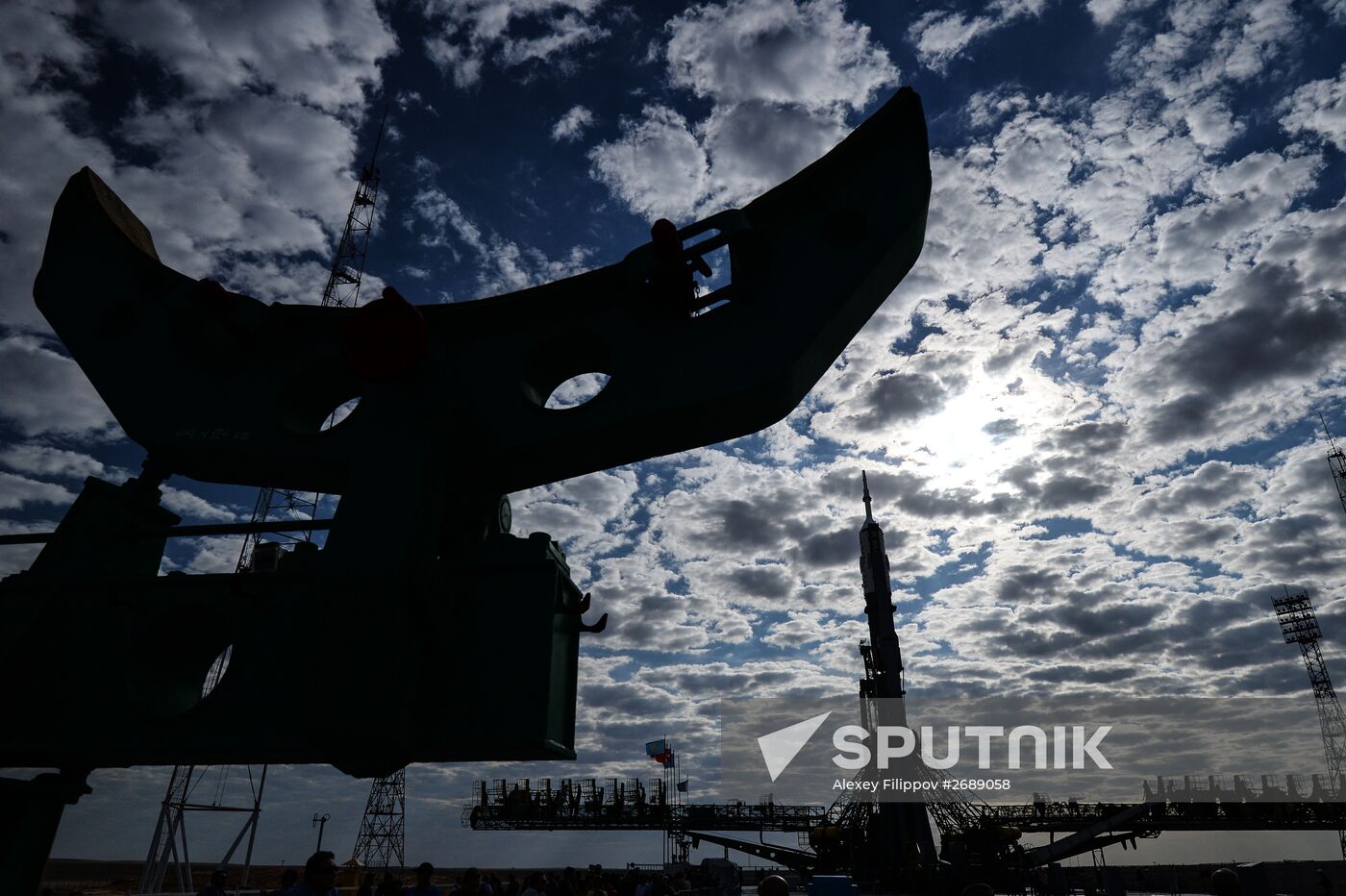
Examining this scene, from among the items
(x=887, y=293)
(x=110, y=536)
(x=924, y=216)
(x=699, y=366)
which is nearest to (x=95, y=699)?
(x=110, y=536)

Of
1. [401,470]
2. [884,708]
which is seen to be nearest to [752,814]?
[884,708]

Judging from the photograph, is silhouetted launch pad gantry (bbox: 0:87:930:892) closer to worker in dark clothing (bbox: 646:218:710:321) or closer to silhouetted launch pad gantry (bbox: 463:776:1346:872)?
worker in dark clothing (bbox: 646:218:710:321)

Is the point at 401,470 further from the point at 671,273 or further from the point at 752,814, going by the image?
the point at 752,814

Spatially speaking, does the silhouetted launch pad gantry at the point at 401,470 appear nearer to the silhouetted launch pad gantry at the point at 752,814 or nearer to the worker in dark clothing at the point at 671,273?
the worker in dark clothing at the point at 671,273

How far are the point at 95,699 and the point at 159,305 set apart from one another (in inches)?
166

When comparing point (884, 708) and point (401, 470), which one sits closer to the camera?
point (401, 470)

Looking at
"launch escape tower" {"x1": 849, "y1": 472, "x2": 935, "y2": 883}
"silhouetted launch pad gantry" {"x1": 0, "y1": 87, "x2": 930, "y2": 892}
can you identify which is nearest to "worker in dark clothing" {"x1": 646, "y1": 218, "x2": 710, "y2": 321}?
"silhouetted launch pad gantry" {"x1": 0, "y1": 87, "x2": 930, "y2": 892}

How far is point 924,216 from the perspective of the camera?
6551mm

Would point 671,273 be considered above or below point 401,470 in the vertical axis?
above

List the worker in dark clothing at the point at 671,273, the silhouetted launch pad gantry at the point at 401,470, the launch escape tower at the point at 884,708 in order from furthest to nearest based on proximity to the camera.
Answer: the launch escape tower at the point at 884,708 < the worker in dark clothing at the point at 671,273 < the silhouetted launch pad gantry at the point at 401,470

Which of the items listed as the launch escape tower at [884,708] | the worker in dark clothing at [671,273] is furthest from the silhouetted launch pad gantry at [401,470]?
the launch escape tower at [884,708]

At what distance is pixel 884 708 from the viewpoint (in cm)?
4172

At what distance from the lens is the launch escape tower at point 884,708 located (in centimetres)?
3828

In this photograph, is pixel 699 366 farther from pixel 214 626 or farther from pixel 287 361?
pixel 214 626
